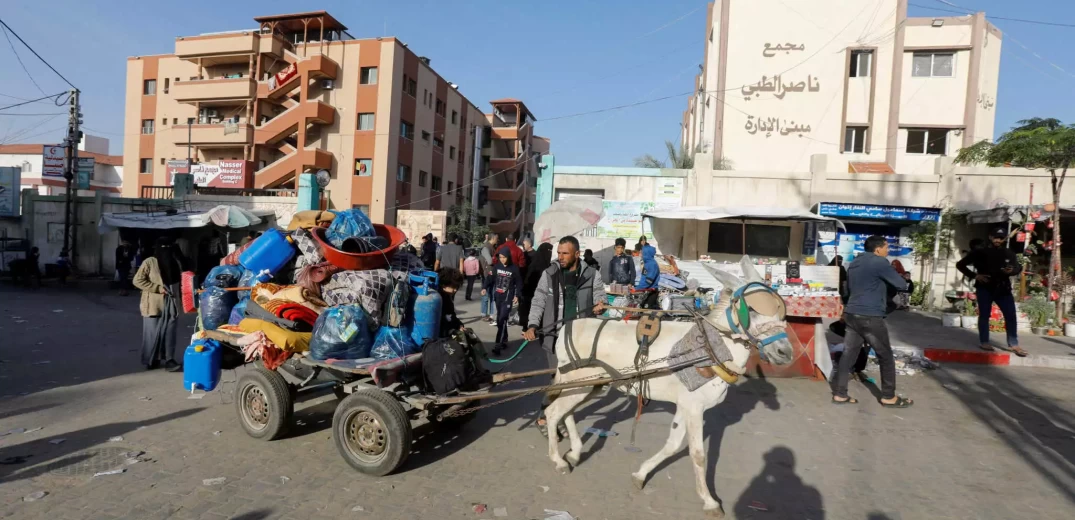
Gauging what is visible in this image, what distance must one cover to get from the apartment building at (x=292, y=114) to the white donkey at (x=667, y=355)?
30.1 meters

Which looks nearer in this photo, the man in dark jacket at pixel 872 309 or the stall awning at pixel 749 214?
the man in dark jacket at pixel 872 309

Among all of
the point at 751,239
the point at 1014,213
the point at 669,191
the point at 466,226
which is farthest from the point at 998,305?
the point at 466,226

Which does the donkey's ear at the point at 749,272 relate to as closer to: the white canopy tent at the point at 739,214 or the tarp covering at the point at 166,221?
the white canopy tent at the point at 739,214

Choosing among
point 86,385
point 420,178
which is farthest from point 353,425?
point 420,178

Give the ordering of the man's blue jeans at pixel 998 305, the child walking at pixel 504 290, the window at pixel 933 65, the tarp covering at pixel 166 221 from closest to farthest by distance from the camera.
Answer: the man's blue jeans at pixel 998 305
the child walking at pixel 504 290
the tarp covering at pixel 166 221
the window at pixel 933 65

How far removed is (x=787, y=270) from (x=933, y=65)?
18.9 m

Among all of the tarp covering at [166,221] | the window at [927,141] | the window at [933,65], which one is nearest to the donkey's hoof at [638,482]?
the tarp covering at [166,221]

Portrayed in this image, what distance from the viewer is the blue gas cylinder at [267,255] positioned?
5137mm

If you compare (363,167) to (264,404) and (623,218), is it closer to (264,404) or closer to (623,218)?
(623,218)

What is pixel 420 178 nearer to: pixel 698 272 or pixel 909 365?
pixel 698 272

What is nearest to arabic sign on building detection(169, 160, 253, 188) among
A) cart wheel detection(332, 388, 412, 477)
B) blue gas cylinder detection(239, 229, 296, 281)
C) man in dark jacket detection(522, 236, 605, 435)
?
blue gas cylinder detection(239, 229, 296, 281)

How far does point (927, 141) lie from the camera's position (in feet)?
78.5

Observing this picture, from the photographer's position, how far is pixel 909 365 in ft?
28.6

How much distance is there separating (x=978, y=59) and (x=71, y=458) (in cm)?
2951
